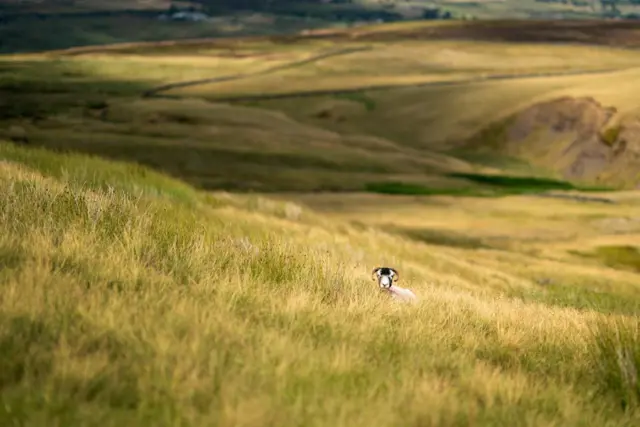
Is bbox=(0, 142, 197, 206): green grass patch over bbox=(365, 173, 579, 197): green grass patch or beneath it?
over

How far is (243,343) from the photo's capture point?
18.6ft

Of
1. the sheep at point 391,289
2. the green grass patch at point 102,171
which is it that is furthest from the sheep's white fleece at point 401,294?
the green grass patch at point 102,171

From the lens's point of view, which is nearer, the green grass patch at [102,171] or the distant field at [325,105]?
the green grass patch at [102,171]

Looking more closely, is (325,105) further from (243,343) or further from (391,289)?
(243,343)

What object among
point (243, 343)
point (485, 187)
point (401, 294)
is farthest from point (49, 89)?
point (243, 343)

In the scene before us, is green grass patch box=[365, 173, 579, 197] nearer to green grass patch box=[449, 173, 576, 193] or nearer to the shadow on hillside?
green grass patch box=[449, 173, 576, 193]

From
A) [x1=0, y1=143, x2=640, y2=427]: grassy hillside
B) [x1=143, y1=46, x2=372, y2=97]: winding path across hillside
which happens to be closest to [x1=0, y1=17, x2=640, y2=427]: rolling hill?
[x1=0, y1=143, x2=640, y2=427]: grassy hillside

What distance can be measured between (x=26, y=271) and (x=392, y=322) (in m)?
2.77

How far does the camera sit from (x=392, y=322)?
7367 mm

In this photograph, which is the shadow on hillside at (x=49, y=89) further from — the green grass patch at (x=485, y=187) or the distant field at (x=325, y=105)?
the green grass patch at (x=485, y=187)

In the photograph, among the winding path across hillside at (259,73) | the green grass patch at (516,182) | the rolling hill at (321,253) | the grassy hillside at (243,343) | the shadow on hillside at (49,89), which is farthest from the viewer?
the winding path across hillside at (259,73)

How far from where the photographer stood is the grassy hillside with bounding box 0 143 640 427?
488 cm

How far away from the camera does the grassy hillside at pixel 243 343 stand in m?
4.88

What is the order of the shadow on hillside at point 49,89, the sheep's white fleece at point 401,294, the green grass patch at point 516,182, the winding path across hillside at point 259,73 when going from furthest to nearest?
the winding path across hillside at point 259,73 < the shadow on hillside at point 49,89 < the green grass patch at point 516,182 < the sheep's white fleece at point 401,294
